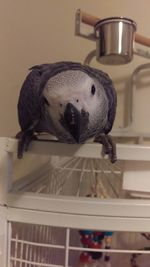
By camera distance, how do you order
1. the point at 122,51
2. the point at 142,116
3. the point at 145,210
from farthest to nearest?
the point at 142,116, the point at 122,51, the point at 145,210

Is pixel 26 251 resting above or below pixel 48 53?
below

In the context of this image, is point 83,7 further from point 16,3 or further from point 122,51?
point 122,51

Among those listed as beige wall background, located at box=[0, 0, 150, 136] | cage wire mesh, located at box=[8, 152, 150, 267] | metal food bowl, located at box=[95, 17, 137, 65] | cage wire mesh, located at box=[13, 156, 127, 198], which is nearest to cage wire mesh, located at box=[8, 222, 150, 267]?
cage wire mesh, located at box=[8, 152, 150, 267]

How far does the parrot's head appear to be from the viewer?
1.23ft

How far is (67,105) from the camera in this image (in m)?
0.37

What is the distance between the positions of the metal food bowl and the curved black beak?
29 centimetres

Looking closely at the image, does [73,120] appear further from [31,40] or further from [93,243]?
[31,40]

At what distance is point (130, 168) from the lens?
1.28 ft

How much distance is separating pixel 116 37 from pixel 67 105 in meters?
0.30

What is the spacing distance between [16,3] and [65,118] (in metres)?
0.66

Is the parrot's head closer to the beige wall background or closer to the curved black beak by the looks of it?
the curved black beak

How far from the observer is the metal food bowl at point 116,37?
0.61 m

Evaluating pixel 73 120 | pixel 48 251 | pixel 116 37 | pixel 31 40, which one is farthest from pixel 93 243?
pixel 31 40

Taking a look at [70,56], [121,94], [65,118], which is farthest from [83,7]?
[65,118]
